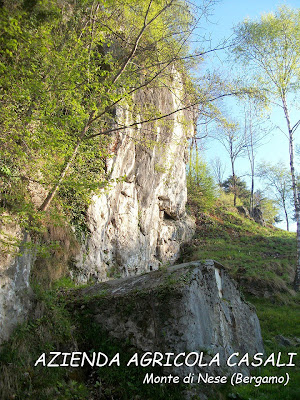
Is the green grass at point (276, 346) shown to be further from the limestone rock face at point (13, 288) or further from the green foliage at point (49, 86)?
the green foliage at point (49, 86)

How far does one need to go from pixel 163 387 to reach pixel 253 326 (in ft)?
12.5

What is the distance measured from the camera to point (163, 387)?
498 cm

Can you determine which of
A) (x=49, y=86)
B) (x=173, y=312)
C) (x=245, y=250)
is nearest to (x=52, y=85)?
(x=49, y=86)

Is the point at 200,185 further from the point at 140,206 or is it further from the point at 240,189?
the point at 240,189

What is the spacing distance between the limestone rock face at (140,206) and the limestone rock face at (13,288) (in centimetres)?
232

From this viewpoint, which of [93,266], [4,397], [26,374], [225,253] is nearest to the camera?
[4,397]

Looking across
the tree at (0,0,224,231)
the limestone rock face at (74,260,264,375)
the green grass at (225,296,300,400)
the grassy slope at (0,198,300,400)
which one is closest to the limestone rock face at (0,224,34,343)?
the grassy slope at (0,198,300,400)

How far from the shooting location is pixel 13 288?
5.64 metres

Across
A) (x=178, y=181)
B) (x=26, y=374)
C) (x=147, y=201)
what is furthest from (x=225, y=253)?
(x=26, y=374)

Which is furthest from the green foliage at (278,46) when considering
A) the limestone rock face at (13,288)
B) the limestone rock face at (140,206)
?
the limestone rock face at (13,288)

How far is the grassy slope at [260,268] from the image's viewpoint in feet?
20.2

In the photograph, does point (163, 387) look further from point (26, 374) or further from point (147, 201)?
point (147, 201)

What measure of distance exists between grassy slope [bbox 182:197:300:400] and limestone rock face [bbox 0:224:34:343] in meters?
4.30

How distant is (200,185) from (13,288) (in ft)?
61.4
